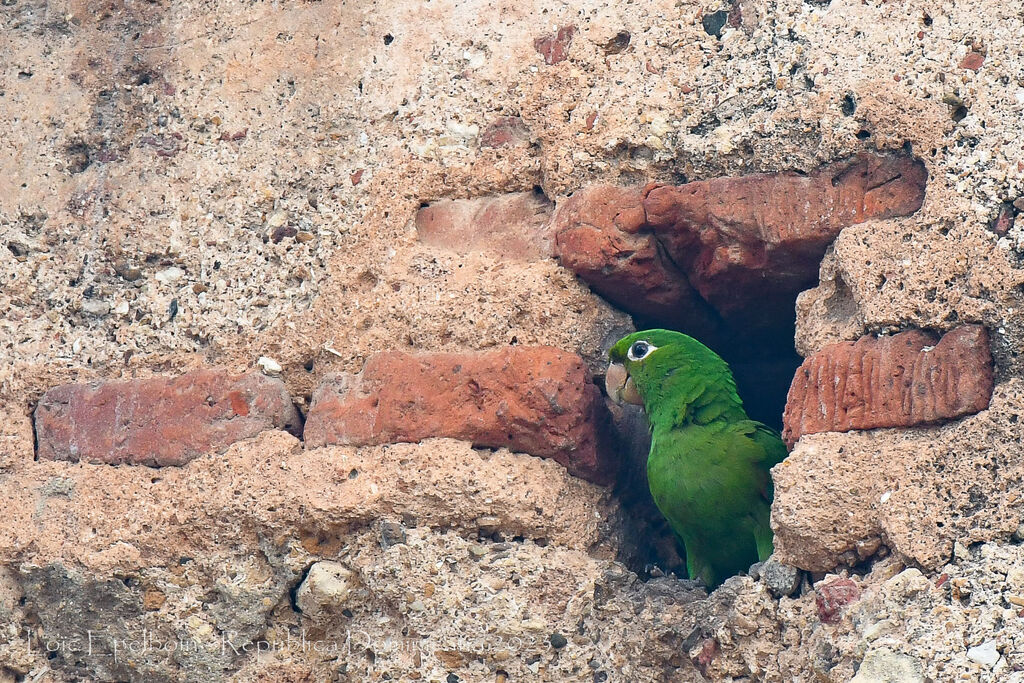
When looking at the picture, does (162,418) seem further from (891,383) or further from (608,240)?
(891,383)

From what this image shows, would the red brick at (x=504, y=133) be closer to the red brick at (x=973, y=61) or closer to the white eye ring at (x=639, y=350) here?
the white eye ring at (x=639, y=350)

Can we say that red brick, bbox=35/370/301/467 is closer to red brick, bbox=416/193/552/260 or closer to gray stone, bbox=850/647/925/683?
red brick, bbox=416/193/552/260

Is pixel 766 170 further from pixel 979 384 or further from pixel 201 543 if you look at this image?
pixel 201 543

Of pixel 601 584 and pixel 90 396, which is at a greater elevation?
pixel 90 396

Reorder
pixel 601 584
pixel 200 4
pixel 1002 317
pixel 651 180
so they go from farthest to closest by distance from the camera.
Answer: pixel 200 4, pixel 651 180, pixel 601 584, pixel 1002 317

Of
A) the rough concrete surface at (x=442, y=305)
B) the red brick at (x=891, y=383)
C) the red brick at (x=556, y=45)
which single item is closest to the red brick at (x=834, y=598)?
the rough concrete surface at (x=442, y=305)

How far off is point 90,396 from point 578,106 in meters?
1.18

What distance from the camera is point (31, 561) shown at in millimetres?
2402

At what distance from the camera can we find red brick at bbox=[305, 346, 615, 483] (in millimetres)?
2383

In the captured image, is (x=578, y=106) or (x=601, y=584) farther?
(x=578, y=106)

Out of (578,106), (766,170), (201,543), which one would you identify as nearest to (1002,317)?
(766,170)

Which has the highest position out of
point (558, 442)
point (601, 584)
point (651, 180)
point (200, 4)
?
point (200, 4)

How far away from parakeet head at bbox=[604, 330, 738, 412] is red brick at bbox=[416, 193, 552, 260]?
10.7 inches

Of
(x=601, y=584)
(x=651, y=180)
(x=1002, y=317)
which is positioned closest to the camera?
(x=1002, y=317)
